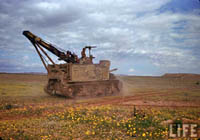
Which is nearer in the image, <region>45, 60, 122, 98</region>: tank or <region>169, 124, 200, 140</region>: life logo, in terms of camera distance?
<region>169, 124, 200, 140</region>: life logo

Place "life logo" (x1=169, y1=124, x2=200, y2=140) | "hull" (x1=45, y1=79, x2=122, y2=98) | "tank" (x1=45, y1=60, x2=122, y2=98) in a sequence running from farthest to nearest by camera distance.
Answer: "tank" (x1=45, y1=60, x2=122, y2=98)
"hull" (x1=45, y1=79, x2=122, y2=98)
"life logo" (x1=169, y1=124, x2=200, y2=140)

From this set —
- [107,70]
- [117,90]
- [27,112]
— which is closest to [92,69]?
[107,70]

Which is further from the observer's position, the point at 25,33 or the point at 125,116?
the point at 25,33

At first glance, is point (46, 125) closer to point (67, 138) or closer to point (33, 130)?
point (33, 130)

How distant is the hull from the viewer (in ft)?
56.1

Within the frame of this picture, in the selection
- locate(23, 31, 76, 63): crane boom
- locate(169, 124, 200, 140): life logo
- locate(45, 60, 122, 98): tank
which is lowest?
locate(169, 124, 200, 140): life logo

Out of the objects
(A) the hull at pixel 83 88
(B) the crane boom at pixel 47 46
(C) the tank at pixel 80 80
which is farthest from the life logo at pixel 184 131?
(B) the crane boom at pixel 47 46

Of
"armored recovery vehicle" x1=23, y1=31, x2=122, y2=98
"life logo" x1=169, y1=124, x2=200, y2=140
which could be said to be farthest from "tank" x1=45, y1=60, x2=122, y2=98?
"life logo" x1=169, y1=124, x2=200, y2=140

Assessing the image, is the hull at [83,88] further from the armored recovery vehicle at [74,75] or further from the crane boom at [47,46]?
the crane boom at [47,46]

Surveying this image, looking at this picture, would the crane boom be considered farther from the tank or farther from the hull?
the hull

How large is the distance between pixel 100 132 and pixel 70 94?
10.7 metres

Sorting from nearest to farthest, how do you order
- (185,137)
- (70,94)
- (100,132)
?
(185,137), (100,132), (70,94)

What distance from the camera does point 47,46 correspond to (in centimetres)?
1831

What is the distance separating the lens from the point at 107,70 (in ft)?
68.4
